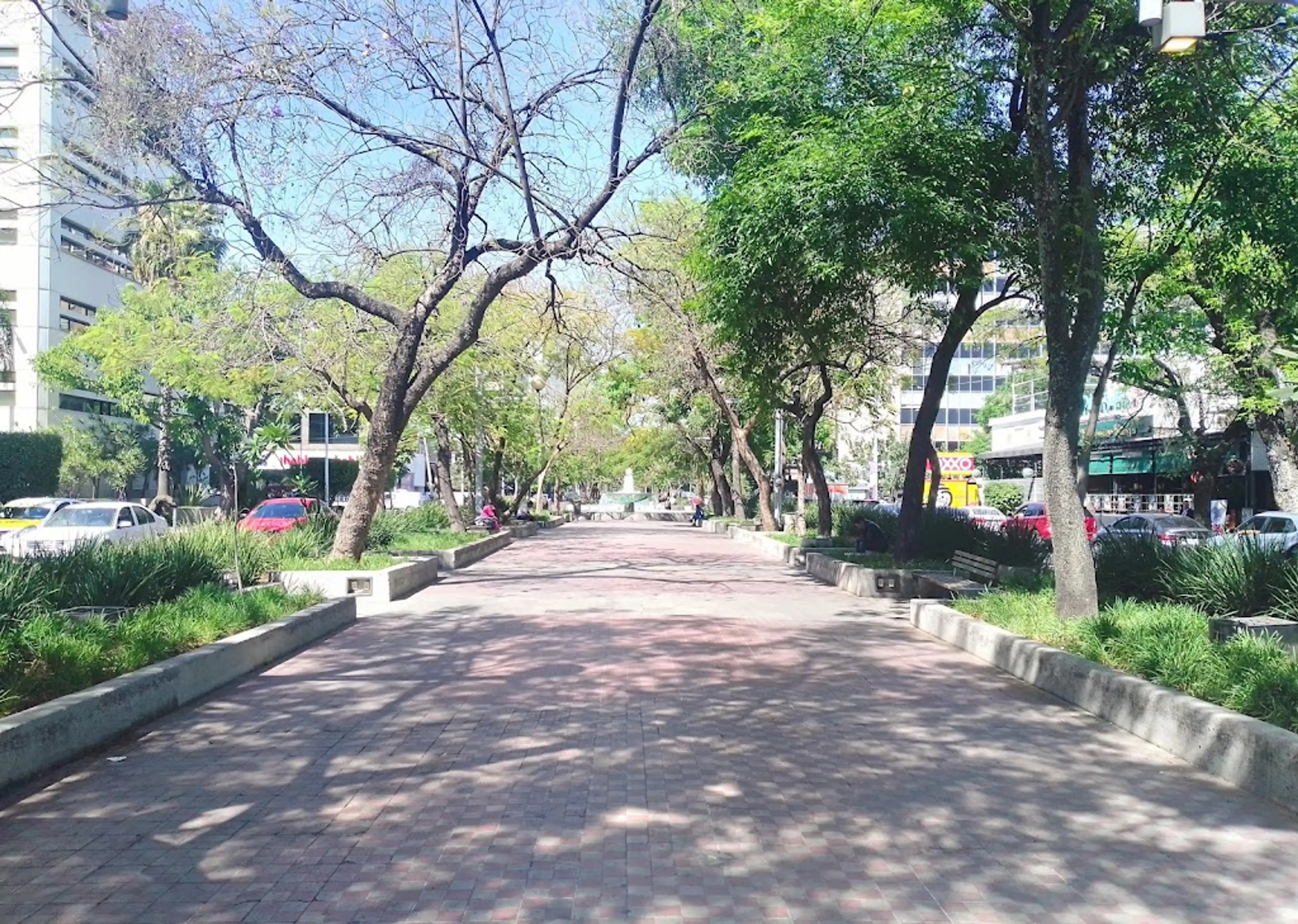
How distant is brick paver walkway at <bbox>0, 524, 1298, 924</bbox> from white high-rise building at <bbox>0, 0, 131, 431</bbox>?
29.9 ft

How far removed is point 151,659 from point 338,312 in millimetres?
15465

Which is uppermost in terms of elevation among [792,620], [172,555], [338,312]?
[338,312]

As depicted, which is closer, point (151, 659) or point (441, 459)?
point (151, 659)

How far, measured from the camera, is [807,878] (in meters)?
5.12

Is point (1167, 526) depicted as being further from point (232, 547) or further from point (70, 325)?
point (70, 325)

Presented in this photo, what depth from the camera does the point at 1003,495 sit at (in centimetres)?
5347

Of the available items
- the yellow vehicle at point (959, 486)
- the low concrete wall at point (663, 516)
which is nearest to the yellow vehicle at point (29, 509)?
the low concrete wall at point (663, 516)

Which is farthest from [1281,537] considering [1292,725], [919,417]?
[1292,725]

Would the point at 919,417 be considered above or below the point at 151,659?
above

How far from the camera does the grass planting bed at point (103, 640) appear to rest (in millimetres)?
7551

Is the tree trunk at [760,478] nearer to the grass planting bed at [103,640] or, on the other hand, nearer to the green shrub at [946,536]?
the green shrub at [946,536]

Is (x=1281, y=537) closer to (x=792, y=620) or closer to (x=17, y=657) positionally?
(x=792, y=620)

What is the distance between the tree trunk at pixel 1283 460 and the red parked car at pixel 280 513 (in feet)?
72.6

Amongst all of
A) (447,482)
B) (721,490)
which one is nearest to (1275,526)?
(447,482)
